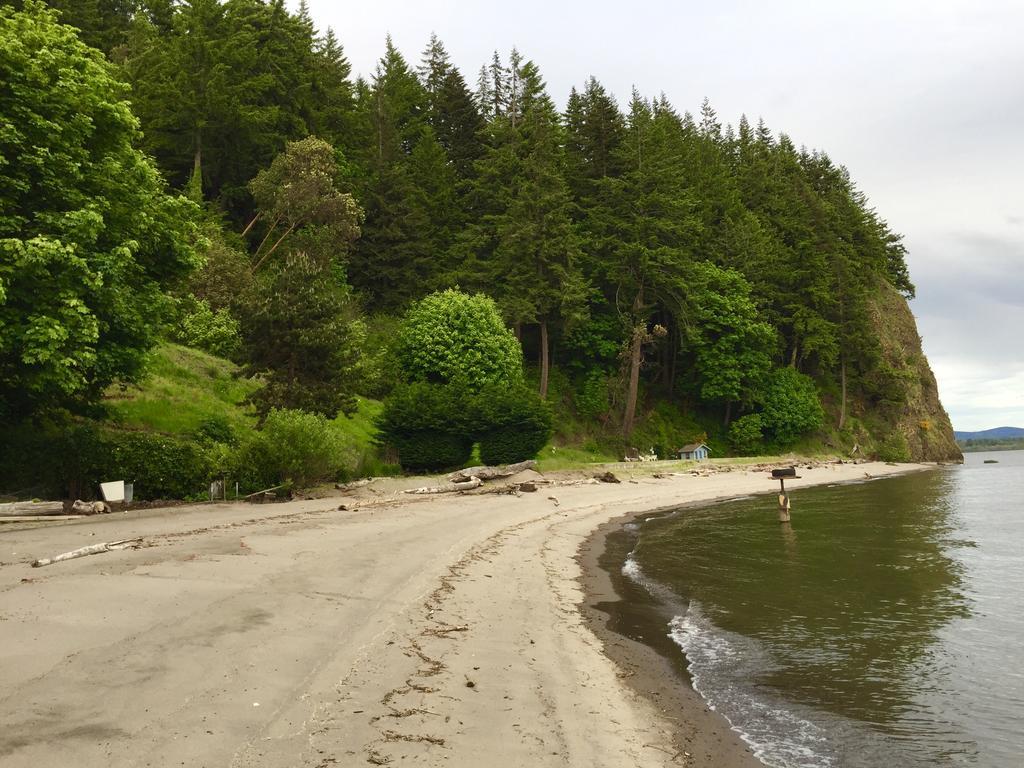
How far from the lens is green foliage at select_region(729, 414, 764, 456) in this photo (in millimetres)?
53062

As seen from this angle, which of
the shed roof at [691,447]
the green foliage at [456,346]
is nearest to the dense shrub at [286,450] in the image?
the green foliage at [456,346]

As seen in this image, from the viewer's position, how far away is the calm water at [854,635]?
20.7ft

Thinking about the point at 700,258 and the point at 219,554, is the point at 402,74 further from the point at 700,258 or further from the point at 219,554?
the point at 219,554

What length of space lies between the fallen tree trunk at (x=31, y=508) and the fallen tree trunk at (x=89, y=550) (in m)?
5.43

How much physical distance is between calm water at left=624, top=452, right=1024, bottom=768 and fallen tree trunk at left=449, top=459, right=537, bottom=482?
342 inches

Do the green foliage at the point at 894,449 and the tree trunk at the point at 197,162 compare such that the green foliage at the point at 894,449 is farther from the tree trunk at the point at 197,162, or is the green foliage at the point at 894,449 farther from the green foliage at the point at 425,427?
the tree trunk at the point at 197,162

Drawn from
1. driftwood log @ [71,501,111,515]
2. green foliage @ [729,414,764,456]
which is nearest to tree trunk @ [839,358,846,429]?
green foliage @ [729,414,764,456]

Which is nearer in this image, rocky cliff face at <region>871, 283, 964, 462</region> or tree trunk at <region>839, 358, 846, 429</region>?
tree trunk at <region>839, 358, 846, 429</region>

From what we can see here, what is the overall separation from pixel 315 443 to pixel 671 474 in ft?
78.2

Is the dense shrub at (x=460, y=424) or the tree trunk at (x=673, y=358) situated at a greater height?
the tree trunk at (x=673, y=358)

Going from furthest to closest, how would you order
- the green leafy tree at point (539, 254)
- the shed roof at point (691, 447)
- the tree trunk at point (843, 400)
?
the tree trunk at point (843, 400), the shed roof at point (691, 447), the green leafy tree at point (539, 254)

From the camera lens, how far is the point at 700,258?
59125mm

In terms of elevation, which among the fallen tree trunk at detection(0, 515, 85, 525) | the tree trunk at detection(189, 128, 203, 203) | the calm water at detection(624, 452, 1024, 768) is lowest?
the calm water at detection(624, 452, 1024, 768)

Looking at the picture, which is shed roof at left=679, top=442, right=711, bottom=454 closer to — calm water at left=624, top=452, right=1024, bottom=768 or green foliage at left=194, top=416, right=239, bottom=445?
calm water at left=624, top=452, right=1024, bottom=768
